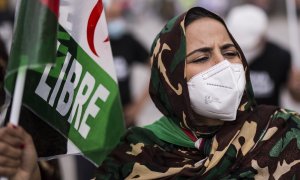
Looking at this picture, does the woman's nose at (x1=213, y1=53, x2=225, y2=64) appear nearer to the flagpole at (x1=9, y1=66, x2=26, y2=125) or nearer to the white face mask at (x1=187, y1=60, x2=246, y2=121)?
the white face mask at (x1=187, y1=60, x2=246, y2=121)

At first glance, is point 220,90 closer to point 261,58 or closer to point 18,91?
point 18,91

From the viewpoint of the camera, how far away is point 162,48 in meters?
4.00

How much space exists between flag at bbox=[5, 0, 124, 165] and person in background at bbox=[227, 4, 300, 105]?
2787 millimetres

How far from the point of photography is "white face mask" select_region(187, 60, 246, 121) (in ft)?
12.2

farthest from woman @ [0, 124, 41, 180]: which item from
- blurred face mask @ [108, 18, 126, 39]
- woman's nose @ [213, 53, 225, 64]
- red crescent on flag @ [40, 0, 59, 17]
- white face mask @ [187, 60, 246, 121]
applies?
blurred face mask @ [108, 18, 126, 39]

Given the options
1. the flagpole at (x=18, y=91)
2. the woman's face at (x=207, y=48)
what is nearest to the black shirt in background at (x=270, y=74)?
the woman's face at (x=207, y=48)

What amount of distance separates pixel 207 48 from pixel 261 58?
3192 millimetres

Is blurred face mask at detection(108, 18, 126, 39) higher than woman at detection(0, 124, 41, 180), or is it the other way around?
woman at detection(0, 124, 41, 180)

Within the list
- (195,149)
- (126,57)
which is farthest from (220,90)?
(126,57)

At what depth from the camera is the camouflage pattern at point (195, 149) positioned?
3674 millimetres

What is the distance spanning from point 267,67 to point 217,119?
315 centimetres

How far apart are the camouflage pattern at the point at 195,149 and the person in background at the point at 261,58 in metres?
2.83

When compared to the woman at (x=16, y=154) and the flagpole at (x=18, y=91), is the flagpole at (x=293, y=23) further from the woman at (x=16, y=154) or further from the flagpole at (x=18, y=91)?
the flagpole at (x=18, y=91)

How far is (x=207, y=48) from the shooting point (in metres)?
3.81
